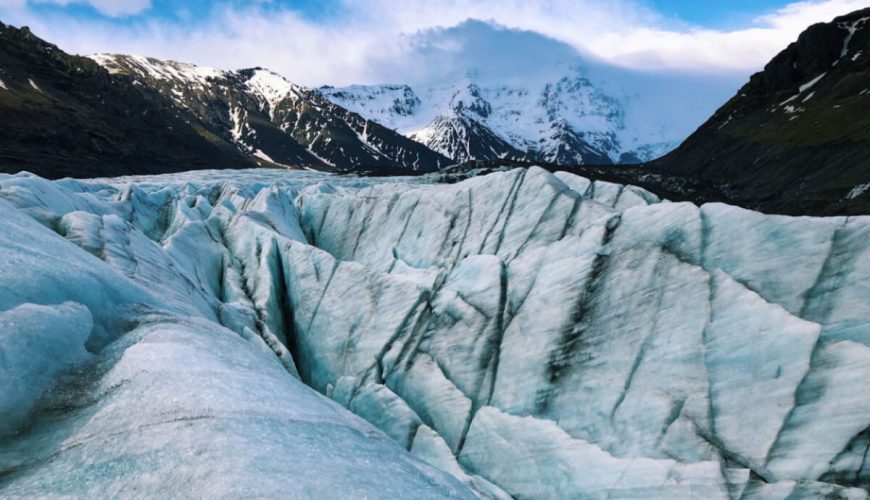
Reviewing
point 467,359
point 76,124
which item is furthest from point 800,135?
point 76,124

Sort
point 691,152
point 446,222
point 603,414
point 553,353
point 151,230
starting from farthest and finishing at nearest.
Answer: point 691,152
point 151,230
point 446,222
point 553,353
point 603,414

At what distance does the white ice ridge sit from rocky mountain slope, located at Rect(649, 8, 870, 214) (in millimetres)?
51161

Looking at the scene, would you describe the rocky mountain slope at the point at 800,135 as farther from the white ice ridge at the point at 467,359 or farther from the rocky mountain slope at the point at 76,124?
the rocky mountain slope at the point at 76,124

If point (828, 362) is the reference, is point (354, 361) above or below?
below

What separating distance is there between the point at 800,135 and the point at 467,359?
99.3m

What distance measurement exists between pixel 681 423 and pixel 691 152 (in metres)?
126

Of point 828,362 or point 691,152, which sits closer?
point 828,362

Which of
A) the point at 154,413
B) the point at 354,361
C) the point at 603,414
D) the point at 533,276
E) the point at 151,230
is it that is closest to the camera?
the point at 154,413

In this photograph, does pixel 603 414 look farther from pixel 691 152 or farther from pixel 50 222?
pixel 691 152

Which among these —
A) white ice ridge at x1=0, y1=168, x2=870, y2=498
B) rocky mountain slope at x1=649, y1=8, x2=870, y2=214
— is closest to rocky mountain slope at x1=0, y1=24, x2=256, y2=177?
white ice ridge at x1=0, y1=168, x2=870, y2=498

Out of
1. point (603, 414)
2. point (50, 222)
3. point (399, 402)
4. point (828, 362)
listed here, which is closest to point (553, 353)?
point (603, 414)

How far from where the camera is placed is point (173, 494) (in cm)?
528

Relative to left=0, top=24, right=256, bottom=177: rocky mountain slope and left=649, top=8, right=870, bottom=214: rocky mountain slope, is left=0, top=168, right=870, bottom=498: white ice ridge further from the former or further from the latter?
left=0, top=24, right=256, bottom=177: rocky mountain slope

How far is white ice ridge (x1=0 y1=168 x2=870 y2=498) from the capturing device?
648 centimetres
